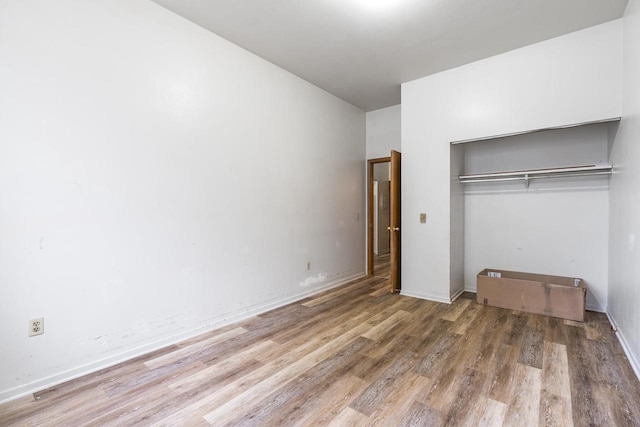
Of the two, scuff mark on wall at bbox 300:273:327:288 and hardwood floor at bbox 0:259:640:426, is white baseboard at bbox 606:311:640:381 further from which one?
scuff mark on wall at bbox 300:273:327:288

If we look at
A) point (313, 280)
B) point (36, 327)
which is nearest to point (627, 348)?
point (313, 280)

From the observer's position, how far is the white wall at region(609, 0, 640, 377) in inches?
87.8

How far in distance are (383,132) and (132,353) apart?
15.4ft

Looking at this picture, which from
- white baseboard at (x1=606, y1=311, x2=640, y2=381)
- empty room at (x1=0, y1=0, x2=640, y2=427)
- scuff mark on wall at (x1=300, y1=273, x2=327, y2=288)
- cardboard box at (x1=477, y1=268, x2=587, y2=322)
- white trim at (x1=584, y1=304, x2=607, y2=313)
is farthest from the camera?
scuff mark on wall at (x1=300, y1=273, x2=327, y2=288)

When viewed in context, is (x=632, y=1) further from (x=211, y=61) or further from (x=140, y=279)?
(x=140, y=279)

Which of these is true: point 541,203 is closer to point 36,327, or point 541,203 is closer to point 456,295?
point 456,295

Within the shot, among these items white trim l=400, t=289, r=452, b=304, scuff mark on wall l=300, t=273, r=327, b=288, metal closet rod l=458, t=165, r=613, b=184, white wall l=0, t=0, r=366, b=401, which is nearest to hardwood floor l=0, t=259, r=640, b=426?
white wall l=0, t=0, r=366, b=401

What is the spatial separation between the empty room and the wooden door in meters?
0.04

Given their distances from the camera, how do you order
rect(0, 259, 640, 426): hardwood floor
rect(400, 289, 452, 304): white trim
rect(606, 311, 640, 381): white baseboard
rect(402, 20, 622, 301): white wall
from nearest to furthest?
rect(0, 259, 640, 426): hardwood floor → rect(606, 311, 640, 381): white baseboard → rect(402, 20, 622, 301): white wall → rect(400, 289, 452, 304): white trim

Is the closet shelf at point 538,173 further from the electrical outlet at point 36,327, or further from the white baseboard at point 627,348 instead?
the electrical outlet at point 36,327

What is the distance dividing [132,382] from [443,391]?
2171 millimetres

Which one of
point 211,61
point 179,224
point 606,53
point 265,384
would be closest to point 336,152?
point 211,61

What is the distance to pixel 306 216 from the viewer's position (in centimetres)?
419

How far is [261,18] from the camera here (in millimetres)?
2820
